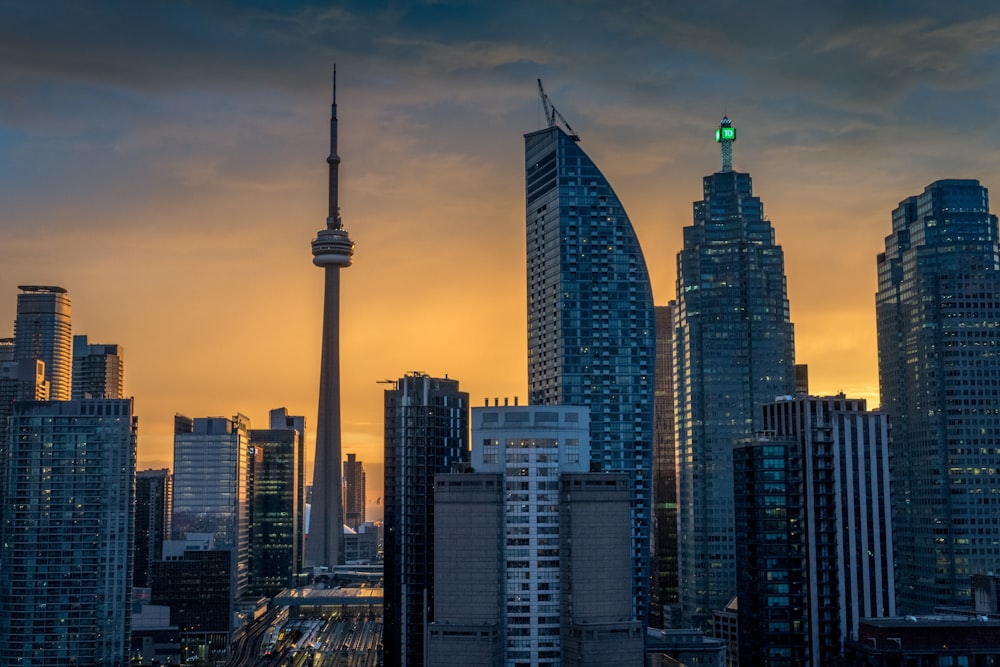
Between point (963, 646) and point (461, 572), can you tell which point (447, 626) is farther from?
point (963, 646)

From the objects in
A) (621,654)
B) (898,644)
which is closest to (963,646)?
(898,644)

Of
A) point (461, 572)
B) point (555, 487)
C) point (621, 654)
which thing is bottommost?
point (621, 654)

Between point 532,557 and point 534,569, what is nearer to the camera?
→ point 534,569

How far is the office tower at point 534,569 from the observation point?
19200 cm

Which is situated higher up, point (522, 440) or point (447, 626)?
point (522, 440)

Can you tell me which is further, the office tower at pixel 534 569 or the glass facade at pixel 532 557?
the glass facade at pixel 532 557

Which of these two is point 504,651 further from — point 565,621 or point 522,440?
point 522,440

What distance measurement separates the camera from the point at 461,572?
19362cm

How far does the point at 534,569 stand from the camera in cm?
19438

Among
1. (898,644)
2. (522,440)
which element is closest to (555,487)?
(522,440)

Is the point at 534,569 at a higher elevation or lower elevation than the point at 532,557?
lower

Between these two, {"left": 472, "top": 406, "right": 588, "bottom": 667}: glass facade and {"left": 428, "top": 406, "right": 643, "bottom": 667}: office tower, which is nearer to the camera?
{"left": 428, "top": 406, "right": 643, "bottom": 667}: office tower

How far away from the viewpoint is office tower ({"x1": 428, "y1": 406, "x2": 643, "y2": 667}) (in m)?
Result: 192

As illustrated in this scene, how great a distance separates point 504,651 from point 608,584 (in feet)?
62.0
